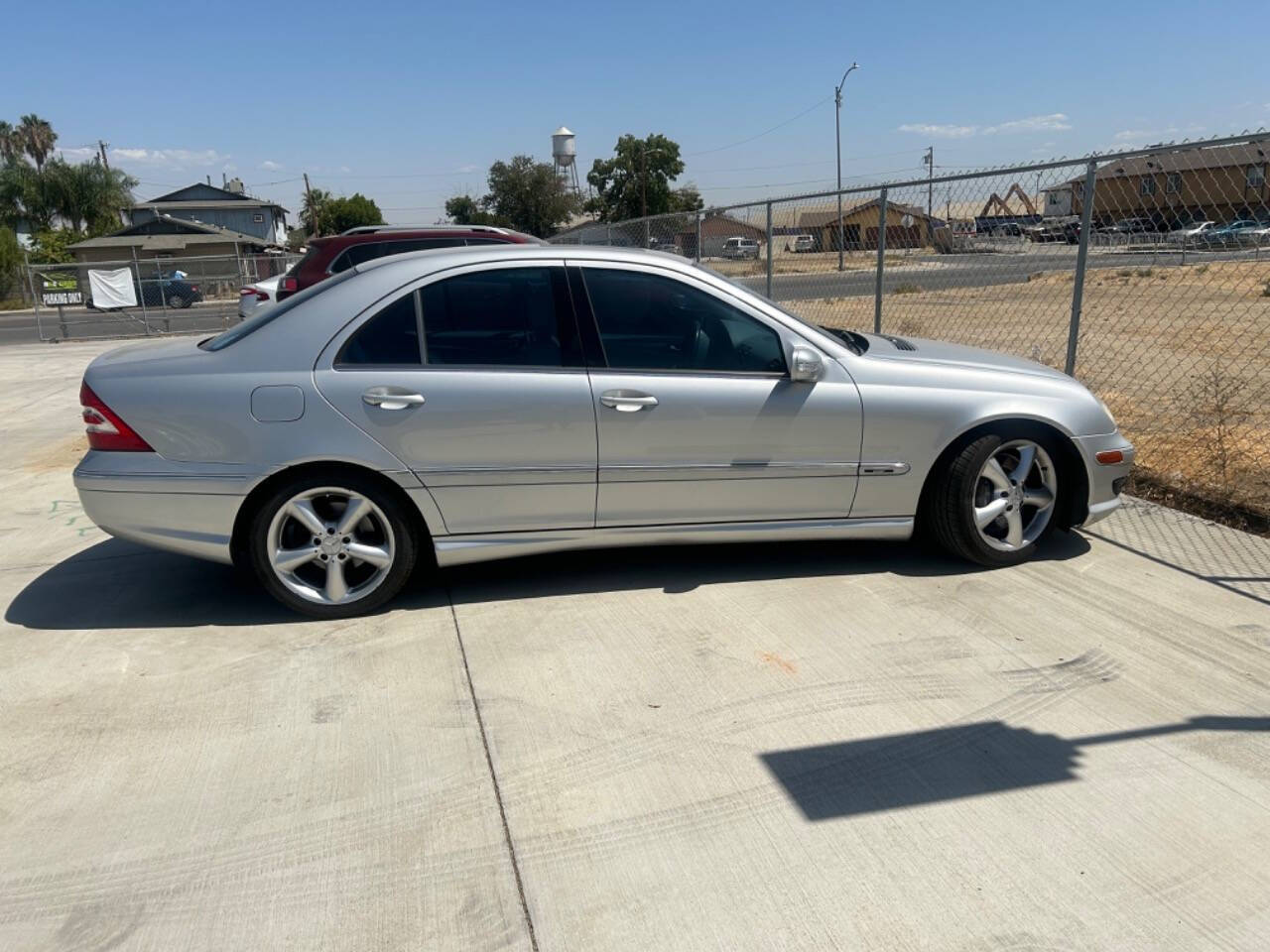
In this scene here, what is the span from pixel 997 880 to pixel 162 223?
64419 millimetres

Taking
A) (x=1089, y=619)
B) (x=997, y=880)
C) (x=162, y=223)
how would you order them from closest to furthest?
1. (x=997, y=880)
2. (x=1089, y=619)
3. (x=162, y=223)

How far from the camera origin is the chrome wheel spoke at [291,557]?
4.24 meters

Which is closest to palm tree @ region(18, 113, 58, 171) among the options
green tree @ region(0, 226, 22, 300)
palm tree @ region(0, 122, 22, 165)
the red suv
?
palm tree @ region(0, 122, 22, 165)

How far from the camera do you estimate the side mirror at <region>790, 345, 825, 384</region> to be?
4406mm

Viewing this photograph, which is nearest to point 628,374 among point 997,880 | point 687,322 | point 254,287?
point 687,322

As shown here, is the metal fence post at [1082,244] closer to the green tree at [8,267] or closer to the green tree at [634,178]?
the green tree at [8,267]

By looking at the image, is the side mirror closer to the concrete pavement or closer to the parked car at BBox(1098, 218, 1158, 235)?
the concrete pavement

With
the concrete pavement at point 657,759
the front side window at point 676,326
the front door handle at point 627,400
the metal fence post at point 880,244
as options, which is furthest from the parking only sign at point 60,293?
the front door handle at point 627,400

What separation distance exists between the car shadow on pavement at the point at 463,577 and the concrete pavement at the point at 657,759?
3cm

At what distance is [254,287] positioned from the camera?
1234cm

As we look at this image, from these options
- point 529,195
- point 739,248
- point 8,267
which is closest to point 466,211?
point 529,195

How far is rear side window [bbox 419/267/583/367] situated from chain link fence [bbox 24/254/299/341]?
18.2 meters

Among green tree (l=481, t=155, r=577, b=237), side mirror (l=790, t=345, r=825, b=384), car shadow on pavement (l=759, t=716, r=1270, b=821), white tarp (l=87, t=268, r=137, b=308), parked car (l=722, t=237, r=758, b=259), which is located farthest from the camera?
green tree (l=481, t=155, r=577, b=237)

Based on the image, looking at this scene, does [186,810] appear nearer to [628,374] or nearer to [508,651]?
→ [508,651]
